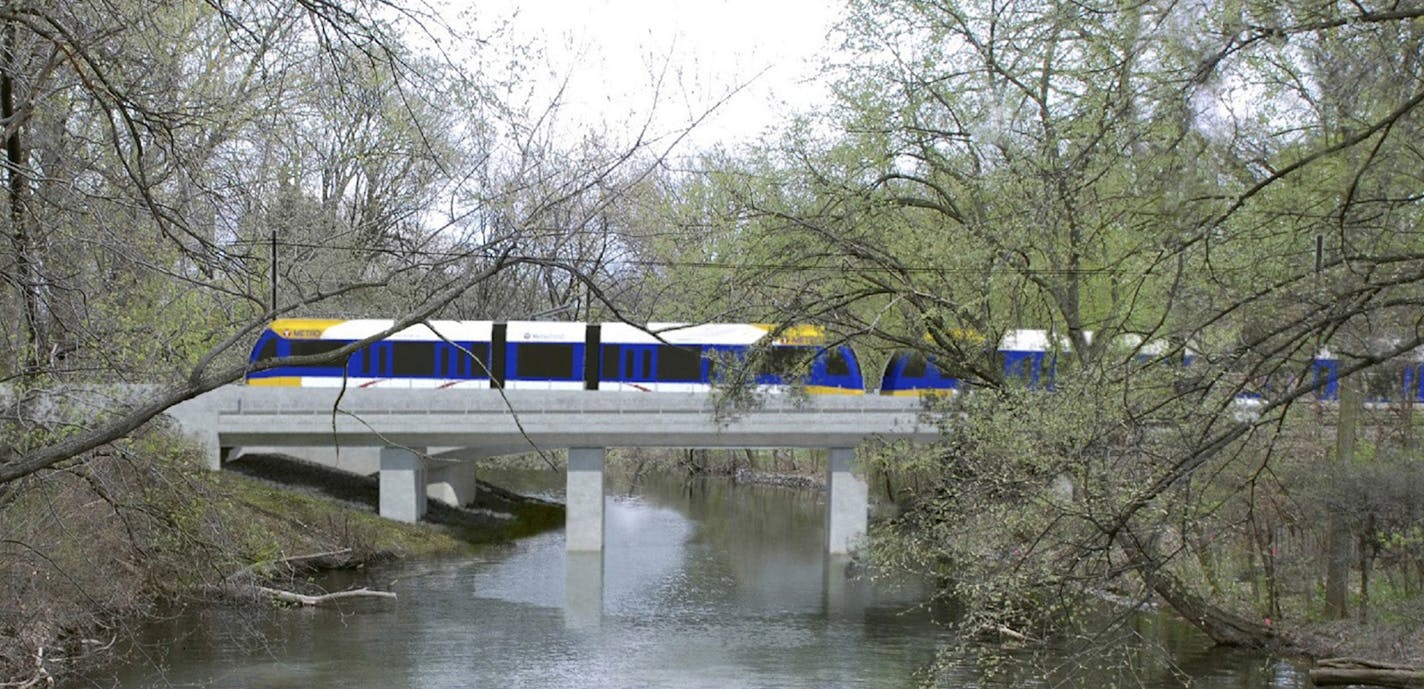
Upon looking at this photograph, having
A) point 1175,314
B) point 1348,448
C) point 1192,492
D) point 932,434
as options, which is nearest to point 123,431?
point 1175,314

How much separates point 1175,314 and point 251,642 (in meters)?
13.6

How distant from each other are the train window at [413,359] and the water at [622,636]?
17.1ft

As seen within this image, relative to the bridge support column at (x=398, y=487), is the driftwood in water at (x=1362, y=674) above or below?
below

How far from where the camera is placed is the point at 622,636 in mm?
20062

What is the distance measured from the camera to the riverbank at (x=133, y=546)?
24.4 ft

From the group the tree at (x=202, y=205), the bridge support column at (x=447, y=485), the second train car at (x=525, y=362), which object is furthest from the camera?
the bridge support column at (x=447, y=485)

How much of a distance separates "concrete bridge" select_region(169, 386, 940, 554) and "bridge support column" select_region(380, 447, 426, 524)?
0.66 meters

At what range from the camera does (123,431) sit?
5.05 meters

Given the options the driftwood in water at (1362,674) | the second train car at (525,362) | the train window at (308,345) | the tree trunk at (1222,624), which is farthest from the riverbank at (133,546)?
the driftwood in water at (1362,674)

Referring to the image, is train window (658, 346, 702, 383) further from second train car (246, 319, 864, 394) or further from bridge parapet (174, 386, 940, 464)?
bridge parapet (174, 386, 940, 464)

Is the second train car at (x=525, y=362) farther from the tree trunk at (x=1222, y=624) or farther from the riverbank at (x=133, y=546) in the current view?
the tree trunk at (x=1222, y=624)

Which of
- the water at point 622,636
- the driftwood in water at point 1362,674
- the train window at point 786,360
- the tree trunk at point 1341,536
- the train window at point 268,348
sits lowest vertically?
the water at point 622,636

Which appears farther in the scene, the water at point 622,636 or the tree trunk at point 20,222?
the water at point 622,636

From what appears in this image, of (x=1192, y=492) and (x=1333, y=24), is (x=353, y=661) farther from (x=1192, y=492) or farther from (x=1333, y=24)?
(x=1333, y=24)
